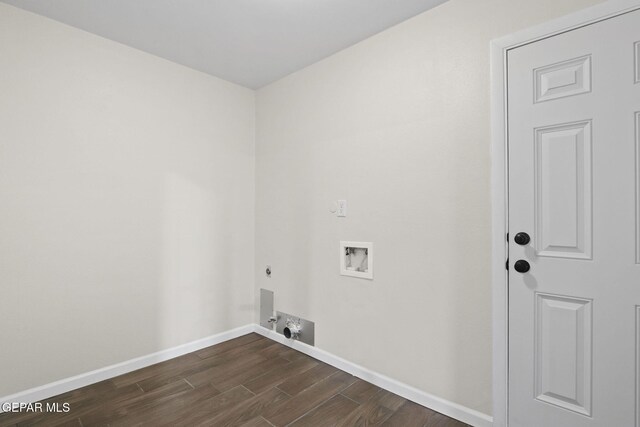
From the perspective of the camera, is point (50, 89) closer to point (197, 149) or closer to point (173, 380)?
point (197, 149)

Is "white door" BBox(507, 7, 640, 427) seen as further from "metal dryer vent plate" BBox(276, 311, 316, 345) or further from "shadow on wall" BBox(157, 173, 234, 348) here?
"shadow on wall" BBox(157, 173, 234, 348)

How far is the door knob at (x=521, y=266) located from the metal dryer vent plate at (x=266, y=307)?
2.07 meters

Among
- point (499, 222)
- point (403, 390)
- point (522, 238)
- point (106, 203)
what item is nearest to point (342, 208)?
point (499, 222)

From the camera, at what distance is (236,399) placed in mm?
1973

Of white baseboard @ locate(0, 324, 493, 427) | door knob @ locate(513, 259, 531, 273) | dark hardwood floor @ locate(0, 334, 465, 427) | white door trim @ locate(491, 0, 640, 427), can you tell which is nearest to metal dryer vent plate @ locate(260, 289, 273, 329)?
white baseboard @ locate(0, 324, 493, 427)

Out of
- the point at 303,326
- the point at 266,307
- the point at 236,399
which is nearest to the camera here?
the point at 236,399

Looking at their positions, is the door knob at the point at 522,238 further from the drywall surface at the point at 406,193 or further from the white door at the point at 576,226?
the drywall surface at the point at 406,193

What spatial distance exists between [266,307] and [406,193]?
1803 mm

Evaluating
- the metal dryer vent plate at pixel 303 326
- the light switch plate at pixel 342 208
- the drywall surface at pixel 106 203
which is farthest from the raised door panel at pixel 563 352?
the drywall surface at pixel 106 203

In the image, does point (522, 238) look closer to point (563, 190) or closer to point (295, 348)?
point (563, 190)

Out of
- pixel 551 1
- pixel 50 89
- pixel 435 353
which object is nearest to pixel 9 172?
pixel 50 89

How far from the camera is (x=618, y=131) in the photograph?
4.37 feet

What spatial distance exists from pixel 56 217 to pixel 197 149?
113cm

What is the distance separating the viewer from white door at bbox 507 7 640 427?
1.32 m
